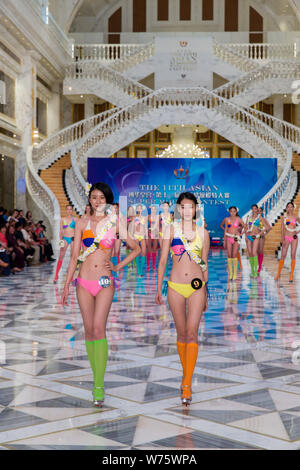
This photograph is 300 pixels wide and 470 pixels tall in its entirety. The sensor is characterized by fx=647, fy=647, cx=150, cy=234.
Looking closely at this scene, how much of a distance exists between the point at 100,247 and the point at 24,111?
64.1 feet

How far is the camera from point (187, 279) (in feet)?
14.5

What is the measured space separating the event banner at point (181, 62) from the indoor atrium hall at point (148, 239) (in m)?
0.06

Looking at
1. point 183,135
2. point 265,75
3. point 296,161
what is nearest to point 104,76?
point 183,135

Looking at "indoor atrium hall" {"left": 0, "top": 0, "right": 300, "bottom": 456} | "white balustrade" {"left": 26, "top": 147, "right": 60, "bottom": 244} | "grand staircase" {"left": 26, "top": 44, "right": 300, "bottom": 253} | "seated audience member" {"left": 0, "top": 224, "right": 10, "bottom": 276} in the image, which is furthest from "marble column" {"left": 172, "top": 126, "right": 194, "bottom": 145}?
"seated audience member" {"left": 0, "top": 224, "right": 10, "bottom": 276}

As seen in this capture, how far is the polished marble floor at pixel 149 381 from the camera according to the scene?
361 cm

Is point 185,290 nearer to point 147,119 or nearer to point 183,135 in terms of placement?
point 147,119

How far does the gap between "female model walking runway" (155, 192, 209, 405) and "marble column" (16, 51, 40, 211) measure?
18262 mm

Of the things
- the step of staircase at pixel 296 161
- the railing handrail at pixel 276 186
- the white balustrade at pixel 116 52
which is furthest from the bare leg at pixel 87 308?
the white balustrade at pixel 116 52

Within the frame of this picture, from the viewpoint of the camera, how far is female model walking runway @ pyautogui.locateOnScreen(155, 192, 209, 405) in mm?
4348

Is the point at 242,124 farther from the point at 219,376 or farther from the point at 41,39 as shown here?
the point at 219,376

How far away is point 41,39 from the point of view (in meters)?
23.0

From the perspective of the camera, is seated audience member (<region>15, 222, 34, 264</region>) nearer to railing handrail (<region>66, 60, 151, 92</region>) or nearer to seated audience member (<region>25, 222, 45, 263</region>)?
seated audience member (<region>25, 222, 45, 263</region>)

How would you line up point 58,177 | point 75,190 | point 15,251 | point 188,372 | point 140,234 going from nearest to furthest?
1. point 188,372
2. point 140,234
3. point 15,251
4. point 75,190
5. point 58,177
